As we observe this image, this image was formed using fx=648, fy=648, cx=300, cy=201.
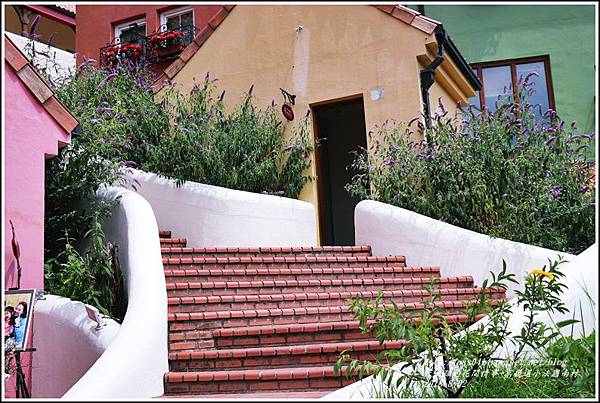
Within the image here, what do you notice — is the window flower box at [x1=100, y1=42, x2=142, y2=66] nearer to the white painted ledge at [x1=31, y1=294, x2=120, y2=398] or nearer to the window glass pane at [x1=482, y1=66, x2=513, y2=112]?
the window glass pane at [x1=482, y1=66, x2=513, y2=112]

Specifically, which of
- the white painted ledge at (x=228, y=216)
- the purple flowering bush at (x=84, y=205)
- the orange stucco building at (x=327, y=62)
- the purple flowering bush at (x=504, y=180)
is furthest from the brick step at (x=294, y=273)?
the orange stucco building at (x=327, y=62)

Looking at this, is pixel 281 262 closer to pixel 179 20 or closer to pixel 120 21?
pixel 179 20

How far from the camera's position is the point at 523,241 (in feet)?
24.8

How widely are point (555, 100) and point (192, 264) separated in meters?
10.5

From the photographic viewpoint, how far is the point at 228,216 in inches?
Answer: 341

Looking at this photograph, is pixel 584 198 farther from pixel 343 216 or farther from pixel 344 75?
pixel 343 216

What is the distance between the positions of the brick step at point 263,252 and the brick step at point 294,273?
361mm

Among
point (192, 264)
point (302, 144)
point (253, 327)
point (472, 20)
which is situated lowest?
point (253, 327)

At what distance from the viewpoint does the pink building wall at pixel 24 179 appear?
561 cm

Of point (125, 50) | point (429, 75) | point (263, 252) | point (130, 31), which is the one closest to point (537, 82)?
point (429, 75)

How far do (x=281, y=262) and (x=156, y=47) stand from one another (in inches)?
420

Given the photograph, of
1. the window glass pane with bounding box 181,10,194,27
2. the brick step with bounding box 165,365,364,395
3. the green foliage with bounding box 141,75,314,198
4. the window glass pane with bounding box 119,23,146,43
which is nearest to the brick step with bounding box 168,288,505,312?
the brick step with bounding box 165,365,364,395

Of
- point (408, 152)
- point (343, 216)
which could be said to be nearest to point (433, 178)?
point (408, 152)

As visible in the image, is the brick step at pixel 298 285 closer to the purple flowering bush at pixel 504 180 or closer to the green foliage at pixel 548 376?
the purple flowering bush at pixel 504 180
